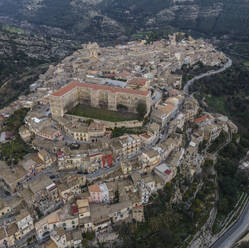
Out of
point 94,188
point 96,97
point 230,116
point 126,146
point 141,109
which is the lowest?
point 230,116

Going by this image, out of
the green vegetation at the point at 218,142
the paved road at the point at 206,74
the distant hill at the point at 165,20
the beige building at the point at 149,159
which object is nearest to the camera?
the beige building at the point at 149,159

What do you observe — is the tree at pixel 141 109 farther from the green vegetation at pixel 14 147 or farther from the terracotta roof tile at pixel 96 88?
the green vegetation at pixel 14 147

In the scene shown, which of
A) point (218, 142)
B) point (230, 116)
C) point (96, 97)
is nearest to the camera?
point (96, 97)

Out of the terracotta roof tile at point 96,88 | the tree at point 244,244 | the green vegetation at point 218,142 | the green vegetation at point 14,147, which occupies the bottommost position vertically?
the tree at point 244,244

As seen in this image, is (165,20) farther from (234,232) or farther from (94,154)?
(234,232)

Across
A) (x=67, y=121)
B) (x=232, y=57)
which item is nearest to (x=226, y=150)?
(x=67, y=121)

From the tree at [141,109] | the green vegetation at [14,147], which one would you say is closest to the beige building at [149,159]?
the tree at [141,109]

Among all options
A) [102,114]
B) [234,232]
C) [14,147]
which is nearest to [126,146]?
[102,114]

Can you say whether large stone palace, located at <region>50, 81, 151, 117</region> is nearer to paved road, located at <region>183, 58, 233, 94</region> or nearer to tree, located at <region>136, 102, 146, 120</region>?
tree, located at <region>136, 102, 146, 120</region>
